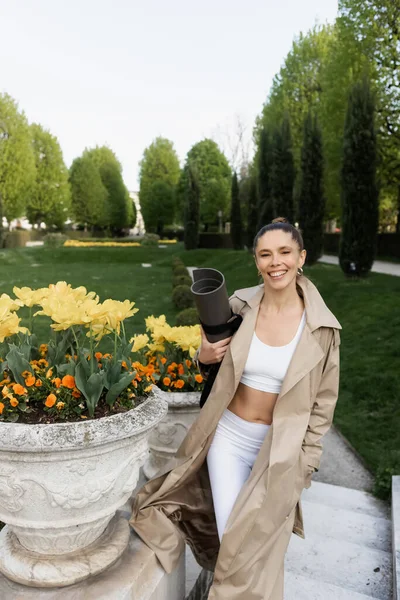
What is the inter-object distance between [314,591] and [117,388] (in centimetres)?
157

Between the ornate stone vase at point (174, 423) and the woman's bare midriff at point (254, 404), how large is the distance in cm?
85

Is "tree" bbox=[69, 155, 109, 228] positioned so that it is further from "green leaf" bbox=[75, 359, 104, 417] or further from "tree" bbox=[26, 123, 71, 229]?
"green leaf" bbox=[75, 359, 104, 417]

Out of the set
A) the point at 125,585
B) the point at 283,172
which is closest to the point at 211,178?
the point at 283,172

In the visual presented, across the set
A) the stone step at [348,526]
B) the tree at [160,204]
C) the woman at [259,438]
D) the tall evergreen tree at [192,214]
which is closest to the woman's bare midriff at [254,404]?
the woman at [259,438]

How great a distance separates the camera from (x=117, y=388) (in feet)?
5.89

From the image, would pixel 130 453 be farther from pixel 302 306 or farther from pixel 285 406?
pixel 302 306

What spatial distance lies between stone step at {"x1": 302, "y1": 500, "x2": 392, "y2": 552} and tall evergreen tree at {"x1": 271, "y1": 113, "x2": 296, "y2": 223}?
45.5 feet

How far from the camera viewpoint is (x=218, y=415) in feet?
6.58

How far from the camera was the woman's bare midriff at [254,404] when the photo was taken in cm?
203

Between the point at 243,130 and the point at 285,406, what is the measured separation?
43.5m

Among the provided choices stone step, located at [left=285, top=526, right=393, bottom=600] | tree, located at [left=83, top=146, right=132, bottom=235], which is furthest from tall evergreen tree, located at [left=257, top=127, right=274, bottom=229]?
tree, located at [left=83, top=146, right=132, bottom=235]

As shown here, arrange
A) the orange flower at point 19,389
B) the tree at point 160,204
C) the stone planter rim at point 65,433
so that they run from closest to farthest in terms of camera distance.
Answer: the stone planter rim at point 65,433
the orange flower at point 19,389
the tree at point 160,204

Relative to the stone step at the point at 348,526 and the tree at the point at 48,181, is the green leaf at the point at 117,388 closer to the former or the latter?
the stone step at the point at 348,526

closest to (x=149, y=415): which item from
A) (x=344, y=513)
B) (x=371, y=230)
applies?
(x=344, y=513)
